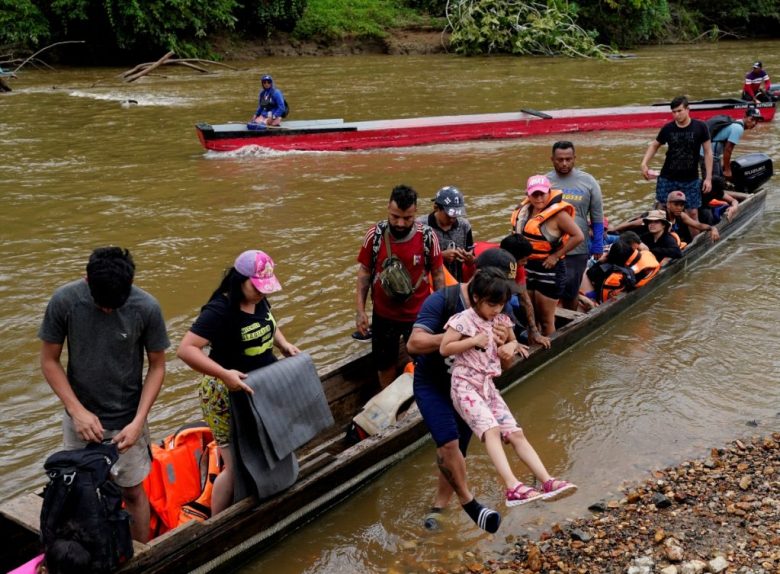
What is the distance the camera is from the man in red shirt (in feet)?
18.4

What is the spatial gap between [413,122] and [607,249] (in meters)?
8.54

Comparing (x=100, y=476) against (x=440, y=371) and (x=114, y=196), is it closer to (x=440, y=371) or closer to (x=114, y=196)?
(x=440, y=371)

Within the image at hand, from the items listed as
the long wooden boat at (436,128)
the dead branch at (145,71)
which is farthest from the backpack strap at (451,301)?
the dead branch at (145,71)

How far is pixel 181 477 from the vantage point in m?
5.18

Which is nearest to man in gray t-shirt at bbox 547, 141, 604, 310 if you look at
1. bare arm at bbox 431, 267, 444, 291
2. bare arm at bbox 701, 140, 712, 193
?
bare arm at bbox 431, 267, 444, 291

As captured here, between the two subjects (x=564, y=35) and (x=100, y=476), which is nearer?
(x=100, y=476)

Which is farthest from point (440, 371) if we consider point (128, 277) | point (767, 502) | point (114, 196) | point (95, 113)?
point (95, 113)

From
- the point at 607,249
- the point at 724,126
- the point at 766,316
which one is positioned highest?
the point at 724,126

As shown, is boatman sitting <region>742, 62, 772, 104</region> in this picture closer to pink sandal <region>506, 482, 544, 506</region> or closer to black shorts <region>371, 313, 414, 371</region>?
black shorts <region>371, 313, 414, 371</region>

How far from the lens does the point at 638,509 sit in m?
5.27

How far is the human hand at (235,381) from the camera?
171 inches

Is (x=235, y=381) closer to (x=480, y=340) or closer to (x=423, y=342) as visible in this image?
(x=423, y=342)

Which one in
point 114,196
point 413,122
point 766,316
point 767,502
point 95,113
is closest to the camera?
point 767,502

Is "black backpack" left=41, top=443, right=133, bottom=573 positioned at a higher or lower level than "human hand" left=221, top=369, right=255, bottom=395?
lower
